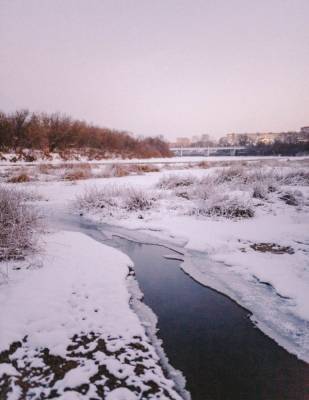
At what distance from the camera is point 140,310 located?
13.1 feet

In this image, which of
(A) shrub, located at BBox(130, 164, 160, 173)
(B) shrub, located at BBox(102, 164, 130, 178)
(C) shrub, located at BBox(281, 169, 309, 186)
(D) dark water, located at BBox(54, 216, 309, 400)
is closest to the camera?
(D) dark water, located at BBox(54, 216, 309, 400)

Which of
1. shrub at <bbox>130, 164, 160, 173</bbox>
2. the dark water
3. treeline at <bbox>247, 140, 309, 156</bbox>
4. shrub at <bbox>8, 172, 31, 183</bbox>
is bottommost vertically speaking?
the dark water

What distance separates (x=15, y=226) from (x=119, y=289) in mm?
2325

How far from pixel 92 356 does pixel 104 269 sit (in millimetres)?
2282

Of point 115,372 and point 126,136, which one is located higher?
point 126,136

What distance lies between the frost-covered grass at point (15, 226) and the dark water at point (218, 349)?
90.1 inches

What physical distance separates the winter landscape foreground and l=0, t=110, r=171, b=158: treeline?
2514 centimetres

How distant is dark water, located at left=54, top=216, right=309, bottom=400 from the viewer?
8.69 ft

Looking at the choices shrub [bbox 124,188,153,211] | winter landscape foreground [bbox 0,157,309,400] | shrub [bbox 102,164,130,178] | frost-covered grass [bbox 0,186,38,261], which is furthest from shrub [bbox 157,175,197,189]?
frost-covered grass [bbox 0,186,38,261]

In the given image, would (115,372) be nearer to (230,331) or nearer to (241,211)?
(230,331)

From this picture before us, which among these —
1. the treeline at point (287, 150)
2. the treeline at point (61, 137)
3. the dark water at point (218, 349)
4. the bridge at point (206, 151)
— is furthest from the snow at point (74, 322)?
the bridge at point (206, 151)

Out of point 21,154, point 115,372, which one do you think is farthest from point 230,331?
point 21,154

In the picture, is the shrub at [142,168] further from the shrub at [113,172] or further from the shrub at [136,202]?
the shrub at [136,202]

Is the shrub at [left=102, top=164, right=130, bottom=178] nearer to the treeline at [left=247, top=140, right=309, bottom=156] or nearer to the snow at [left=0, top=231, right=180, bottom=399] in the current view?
the snow at [left=0, top=231, right=180, bottom=399]
